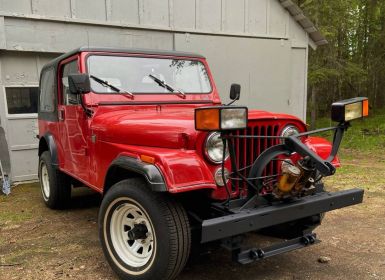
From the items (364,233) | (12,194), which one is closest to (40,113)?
(12,194)

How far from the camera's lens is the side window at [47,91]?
5055 millimetres

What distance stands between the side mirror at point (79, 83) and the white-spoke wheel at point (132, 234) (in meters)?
1.18

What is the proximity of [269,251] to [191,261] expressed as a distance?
97cm

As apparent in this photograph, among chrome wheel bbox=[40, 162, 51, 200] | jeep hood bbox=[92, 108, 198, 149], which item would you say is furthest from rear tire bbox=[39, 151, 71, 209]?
jeep hood bbox=[92, 108, 198, 149]

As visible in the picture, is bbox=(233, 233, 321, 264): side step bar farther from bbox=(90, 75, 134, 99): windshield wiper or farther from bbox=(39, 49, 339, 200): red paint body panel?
bbox=(90, 75, 134, 99): windshield wiper

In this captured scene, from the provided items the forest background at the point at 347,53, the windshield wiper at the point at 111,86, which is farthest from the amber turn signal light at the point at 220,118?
the forest background at the point at 347,53

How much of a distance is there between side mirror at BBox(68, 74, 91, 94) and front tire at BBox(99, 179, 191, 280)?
105 cm

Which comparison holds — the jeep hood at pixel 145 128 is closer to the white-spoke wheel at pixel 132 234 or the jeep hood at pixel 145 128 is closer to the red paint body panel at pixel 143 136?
the red paint body panel at pixel 143 136

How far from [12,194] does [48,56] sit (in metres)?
2.56

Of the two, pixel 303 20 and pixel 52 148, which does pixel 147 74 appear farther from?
pixel 303 20

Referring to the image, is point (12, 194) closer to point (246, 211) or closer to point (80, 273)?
point (80, 273)

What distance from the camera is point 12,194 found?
20.6ft

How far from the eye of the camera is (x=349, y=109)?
2.90 m

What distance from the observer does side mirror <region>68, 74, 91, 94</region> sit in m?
3.53
